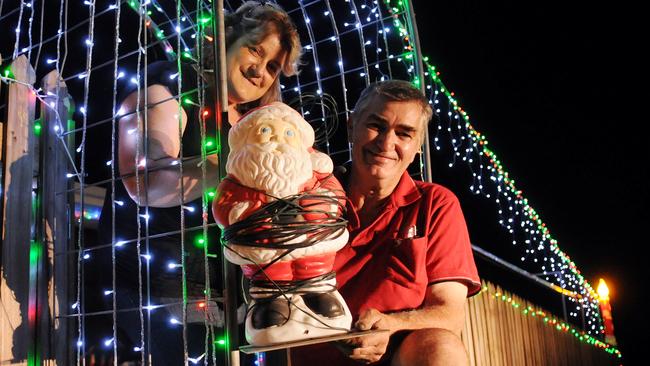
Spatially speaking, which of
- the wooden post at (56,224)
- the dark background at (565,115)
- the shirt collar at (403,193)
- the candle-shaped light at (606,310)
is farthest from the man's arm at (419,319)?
the candle-shaped light at (606,310)

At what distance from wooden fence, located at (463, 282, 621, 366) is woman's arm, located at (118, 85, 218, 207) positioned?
140cm

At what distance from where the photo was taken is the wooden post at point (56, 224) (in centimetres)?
179

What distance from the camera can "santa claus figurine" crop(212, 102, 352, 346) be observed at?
1063 millimetres

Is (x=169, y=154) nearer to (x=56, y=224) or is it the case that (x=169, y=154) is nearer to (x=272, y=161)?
(x=272, y=161)

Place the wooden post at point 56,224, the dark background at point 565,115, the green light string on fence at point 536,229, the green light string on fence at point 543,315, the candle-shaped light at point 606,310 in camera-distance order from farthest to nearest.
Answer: the candle-shaped light at point 606,310 < the dark background at point 565,115 < the green light string on fence at point 536,229 < the green light string on fence at point 543,315 < the wooden post at point 56,224

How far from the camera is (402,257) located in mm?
1594

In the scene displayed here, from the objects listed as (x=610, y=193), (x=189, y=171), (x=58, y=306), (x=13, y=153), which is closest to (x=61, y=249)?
(x=58, y=306)

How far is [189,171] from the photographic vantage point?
1.43 metres

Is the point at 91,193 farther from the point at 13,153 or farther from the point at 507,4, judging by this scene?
the point at 507,4

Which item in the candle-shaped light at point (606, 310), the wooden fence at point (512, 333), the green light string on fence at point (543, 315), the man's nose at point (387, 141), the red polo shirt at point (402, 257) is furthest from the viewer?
the candle-shaped light at point (606, 310)

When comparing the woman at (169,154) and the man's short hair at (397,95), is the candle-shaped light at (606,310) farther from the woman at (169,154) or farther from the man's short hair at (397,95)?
the woman at (169,154)

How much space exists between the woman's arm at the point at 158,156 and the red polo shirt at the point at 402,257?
17.4 inches

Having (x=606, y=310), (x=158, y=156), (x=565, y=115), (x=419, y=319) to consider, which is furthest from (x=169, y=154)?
(x=606, y=310)

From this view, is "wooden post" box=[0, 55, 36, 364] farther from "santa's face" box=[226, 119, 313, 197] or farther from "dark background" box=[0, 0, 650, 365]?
"dark background" box=[0, 0, 650, 365]
